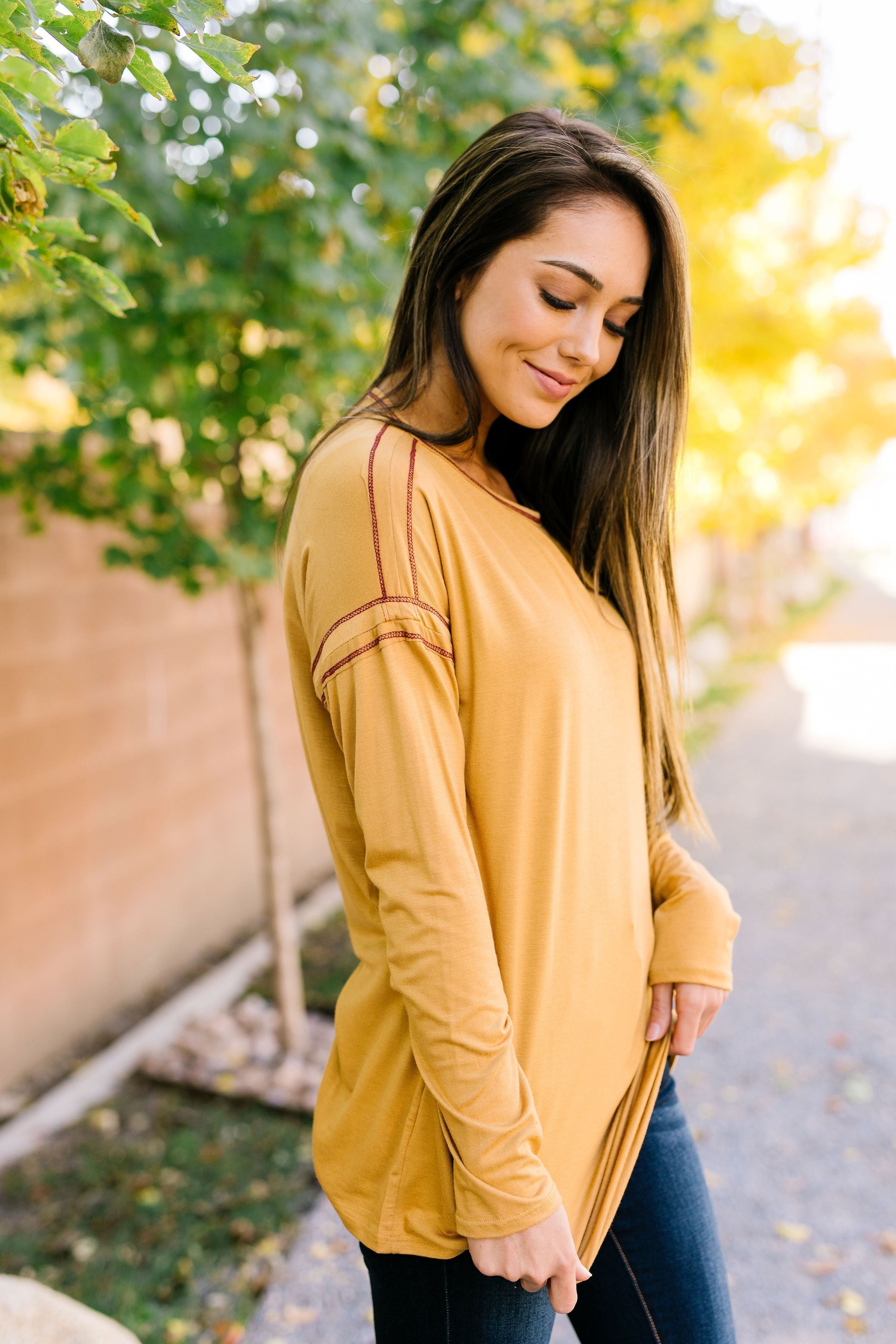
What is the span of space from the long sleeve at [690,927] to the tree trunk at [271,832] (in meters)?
Result: 2.03

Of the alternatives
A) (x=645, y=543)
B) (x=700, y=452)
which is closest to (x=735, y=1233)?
(x=645, y=543)

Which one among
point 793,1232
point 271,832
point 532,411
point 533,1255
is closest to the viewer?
point 533,1255

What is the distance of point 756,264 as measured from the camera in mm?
6973

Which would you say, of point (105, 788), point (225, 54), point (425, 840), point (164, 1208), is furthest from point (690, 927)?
point (105, 788)

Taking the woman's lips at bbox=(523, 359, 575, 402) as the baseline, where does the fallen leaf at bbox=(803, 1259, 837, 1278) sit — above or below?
below

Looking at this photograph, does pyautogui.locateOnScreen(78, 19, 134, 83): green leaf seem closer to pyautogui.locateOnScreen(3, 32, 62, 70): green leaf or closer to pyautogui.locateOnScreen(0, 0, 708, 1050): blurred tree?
Answer: pyautogui.locateOnScreen(3, 32, 62, 70): green leaf

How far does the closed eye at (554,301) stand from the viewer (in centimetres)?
122

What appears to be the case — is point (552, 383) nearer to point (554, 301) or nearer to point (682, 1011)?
point (554, 301)

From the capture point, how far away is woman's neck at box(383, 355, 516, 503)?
4.18 ft

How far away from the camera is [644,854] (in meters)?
1.44

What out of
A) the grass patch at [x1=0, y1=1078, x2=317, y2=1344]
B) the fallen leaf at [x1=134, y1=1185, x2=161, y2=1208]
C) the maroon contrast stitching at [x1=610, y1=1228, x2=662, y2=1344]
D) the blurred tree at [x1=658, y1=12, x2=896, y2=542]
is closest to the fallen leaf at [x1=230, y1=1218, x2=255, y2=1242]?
the grass patch at [x1=0, y1=1078, x2=317, y2=1344]

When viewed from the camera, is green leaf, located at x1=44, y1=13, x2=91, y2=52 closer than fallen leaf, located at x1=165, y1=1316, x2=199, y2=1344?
Yes

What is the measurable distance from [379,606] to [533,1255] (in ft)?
2.32

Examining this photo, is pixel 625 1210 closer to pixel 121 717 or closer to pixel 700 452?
pixel 121 717
